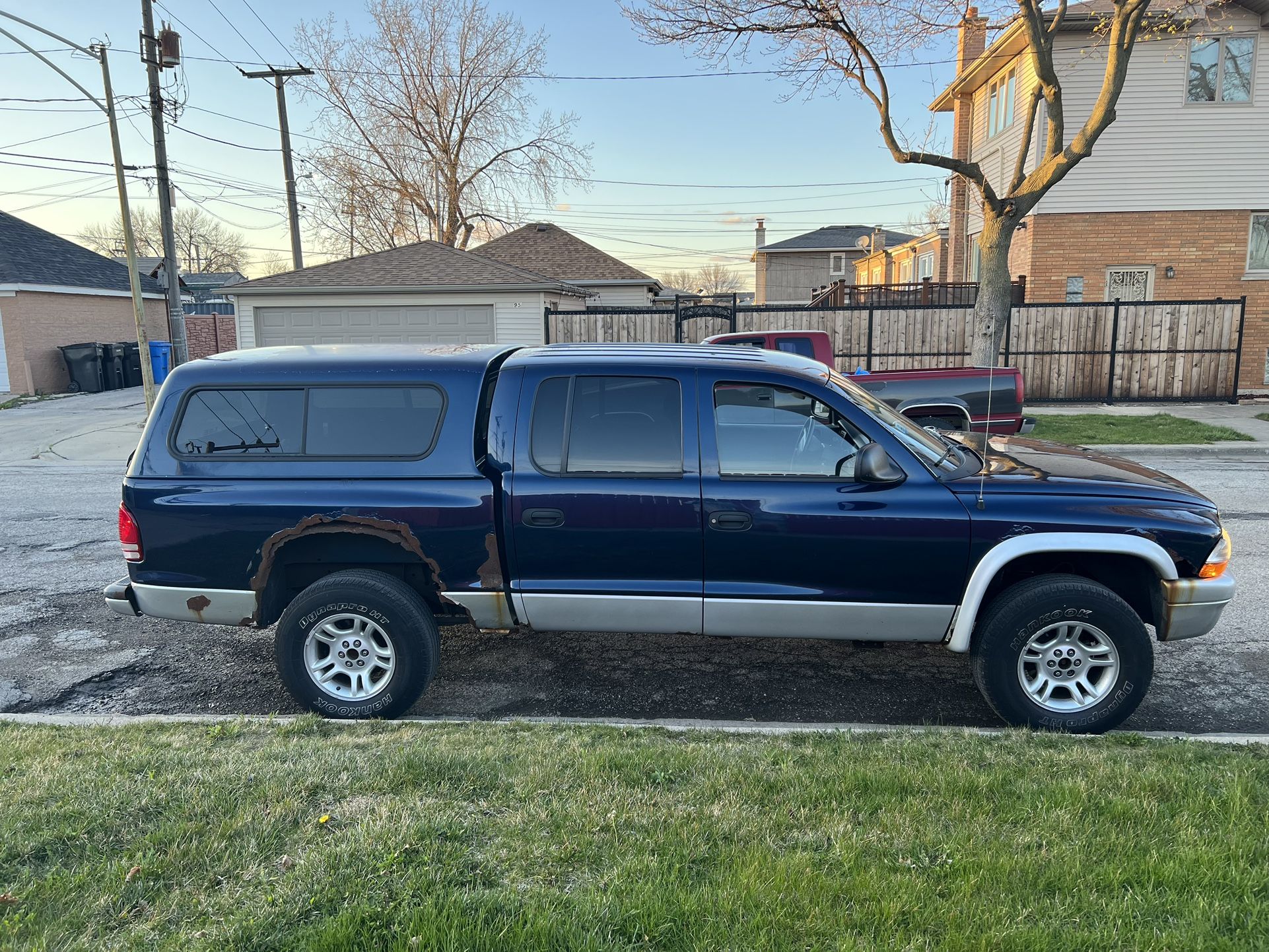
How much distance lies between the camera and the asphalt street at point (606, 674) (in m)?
4.81

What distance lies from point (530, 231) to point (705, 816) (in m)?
30.9

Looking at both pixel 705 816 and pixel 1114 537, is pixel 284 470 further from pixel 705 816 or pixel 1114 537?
pixel 1114 537

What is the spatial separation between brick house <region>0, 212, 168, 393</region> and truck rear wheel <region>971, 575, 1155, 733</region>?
88.9 ft

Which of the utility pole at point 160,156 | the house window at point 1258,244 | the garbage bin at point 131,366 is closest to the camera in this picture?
the utility pole at point 160,156

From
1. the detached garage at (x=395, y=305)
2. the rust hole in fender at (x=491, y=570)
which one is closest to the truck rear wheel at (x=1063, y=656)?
the rust hole in fender at (x=491, y=570)

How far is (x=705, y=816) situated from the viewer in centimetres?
313

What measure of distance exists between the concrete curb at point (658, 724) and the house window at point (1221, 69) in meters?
20.6

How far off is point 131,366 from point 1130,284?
2696 cm

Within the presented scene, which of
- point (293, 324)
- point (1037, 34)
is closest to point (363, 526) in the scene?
point (1037, 34)

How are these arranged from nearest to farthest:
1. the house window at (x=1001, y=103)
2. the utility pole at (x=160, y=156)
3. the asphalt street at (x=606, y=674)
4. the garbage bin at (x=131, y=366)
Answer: the asphalt street at (x=606, y=674)
the utility pole at (x=160, y=156)
the house window at (x=1001, y=103)
the garbage bin at (x=131, y=366)

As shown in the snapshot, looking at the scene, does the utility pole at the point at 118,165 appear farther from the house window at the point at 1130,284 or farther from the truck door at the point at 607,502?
the house window at the point at 1130,284

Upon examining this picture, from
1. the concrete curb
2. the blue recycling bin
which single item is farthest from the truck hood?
the blue recycling bin

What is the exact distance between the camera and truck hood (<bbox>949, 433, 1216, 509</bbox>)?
4324 mm

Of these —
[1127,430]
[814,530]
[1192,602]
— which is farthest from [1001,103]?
[814,530]
